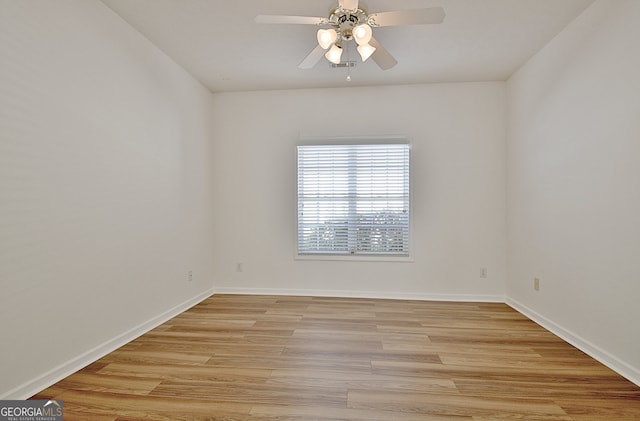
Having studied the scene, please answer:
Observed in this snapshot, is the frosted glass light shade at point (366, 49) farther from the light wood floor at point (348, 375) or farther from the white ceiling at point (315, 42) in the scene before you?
the light wood floor at point (348, 375)

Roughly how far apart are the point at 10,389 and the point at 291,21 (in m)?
2.65

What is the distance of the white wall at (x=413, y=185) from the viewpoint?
3.96m

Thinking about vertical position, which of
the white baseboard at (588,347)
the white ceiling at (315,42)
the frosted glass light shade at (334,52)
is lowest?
the white baseboard at (588,347)

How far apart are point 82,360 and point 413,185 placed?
3564 millimetres

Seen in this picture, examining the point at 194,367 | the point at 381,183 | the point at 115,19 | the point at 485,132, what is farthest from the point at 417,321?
the point at 115,19

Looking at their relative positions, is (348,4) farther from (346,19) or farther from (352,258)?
(352,258)

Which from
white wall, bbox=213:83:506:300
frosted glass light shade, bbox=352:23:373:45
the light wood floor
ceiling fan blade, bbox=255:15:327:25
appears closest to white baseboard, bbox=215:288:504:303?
white wall, bbox=213:83:506:300

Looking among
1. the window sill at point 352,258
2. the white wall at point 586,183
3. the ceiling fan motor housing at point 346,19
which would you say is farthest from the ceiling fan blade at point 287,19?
the window sill at point 352,258

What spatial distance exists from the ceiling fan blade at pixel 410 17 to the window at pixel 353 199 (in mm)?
Answer: 2064

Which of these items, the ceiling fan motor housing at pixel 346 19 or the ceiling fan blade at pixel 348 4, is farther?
the ceiling fan motor housing at pixel 346 19

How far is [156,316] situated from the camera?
123 inches

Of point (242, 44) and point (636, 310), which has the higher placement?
point (242, 44)

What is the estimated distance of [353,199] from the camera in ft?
13.7

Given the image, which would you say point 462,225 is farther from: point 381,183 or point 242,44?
point 242,44
